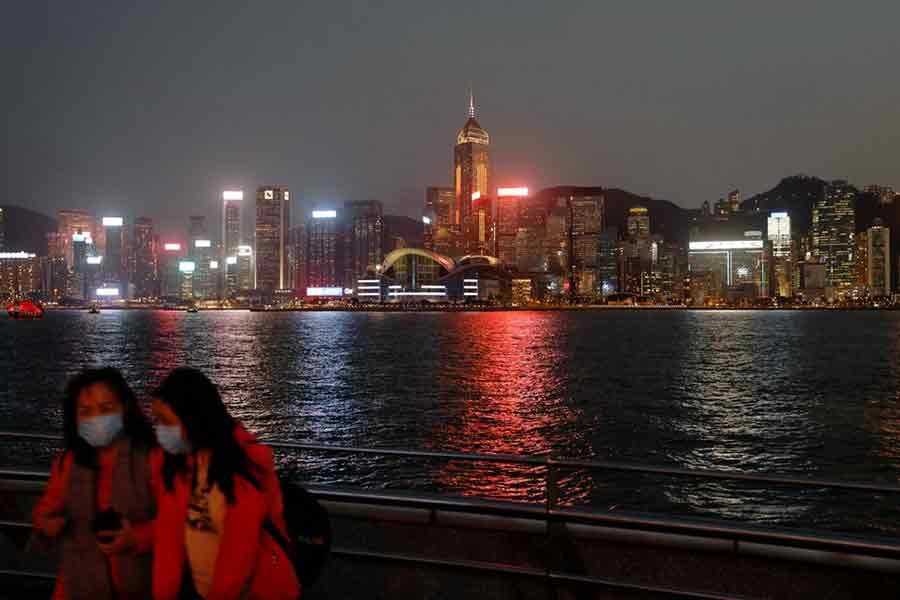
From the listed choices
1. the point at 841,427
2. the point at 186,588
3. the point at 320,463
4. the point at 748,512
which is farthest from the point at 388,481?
the point at 841,427

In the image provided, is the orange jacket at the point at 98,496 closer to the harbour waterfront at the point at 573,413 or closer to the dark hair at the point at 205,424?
the dark hair at the point at 205,424

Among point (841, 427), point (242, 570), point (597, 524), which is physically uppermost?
point (242, 570)

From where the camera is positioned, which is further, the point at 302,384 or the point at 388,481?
the point at 302,384

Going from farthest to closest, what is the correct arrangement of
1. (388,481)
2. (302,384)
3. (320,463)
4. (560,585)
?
(302,384), (320,463), (388,481), (560,585)

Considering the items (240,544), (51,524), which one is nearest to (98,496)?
(51,524)

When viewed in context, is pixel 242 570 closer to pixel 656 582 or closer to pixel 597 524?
pixel 597 524

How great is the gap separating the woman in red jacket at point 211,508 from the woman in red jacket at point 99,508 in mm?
146

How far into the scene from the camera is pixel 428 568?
5.01 metres

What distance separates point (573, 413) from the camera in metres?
33.0

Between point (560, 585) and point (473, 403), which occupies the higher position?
point (560, 585)

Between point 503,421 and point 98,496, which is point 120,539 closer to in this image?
point 98,496

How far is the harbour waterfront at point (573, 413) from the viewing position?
19.1 m

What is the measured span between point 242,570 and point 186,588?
0.36m

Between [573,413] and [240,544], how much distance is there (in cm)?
3092
